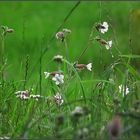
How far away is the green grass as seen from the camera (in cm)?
256

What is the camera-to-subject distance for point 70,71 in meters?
3.20

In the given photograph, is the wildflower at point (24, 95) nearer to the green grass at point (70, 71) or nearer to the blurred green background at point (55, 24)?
the green grass at point (70, 71)

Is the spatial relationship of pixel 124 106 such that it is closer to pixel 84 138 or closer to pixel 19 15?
pixel 84 138

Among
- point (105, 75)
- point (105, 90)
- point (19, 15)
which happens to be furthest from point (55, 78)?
point (19, 15)

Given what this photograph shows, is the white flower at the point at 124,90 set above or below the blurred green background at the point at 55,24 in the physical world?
below

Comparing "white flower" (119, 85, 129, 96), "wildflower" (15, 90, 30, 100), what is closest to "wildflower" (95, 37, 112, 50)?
"white flower" (119, 85, 129, 96)

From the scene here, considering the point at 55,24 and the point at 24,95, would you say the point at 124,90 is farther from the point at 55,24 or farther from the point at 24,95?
the point at 55,24

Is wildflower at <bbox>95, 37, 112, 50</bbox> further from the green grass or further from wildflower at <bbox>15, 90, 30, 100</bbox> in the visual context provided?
wildflower at <bbox>15, 90, 30, 100</bbox>

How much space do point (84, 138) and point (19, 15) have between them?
11672 millimetres

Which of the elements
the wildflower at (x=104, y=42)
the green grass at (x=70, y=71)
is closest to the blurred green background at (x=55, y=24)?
the green grass at (x=70, y=71)

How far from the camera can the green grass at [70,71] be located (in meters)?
2.56

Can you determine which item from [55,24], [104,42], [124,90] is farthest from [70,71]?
[55,24]

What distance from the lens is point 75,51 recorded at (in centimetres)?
1167

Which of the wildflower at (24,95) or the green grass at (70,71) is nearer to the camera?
the green grass at (70,71)
